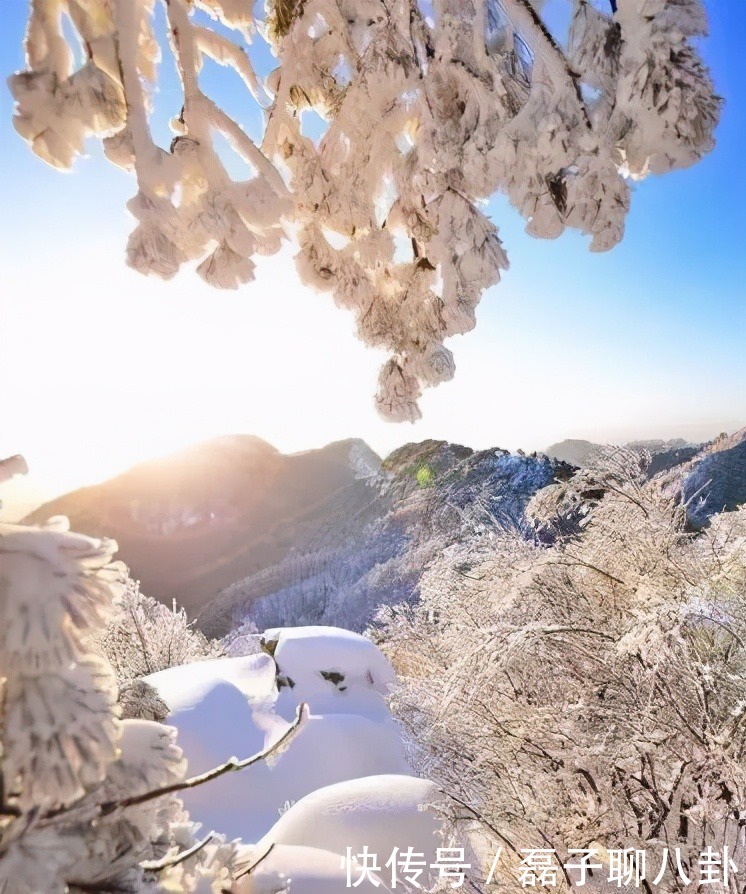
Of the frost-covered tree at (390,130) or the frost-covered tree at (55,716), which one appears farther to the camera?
the frost-covered tree at (390,130)

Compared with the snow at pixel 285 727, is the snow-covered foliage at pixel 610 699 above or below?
above

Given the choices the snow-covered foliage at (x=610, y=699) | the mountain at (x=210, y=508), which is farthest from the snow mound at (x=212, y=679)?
the mountain at (x=210, y=508)

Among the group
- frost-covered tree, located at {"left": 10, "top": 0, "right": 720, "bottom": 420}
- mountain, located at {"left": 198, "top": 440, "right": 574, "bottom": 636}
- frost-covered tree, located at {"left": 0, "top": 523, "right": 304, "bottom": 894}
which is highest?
frost-covered tree, located at {"left": 10, "top": 0, "right": 720, "bottom": 420}

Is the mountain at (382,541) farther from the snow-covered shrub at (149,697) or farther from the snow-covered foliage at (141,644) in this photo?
the snow-covered shrub at (149,697)

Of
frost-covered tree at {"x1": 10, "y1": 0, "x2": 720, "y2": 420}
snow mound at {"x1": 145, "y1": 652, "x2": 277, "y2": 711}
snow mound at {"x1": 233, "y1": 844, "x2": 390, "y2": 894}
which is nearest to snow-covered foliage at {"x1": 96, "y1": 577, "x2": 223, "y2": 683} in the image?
snow mound at {"x1": 145, "y1": 652, "x2": 277, "y2": 711}

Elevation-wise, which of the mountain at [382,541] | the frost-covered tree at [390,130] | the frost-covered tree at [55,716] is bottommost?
the mountain at [382,541]

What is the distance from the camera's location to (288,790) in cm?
466

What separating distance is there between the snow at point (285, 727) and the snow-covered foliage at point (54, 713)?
2894 mm

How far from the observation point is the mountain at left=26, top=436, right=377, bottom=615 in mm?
29266

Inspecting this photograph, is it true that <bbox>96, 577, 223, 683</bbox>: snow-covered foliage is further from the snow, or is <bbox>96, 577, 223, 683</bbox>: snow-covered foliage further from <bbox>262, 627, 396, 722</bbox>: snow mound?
<bbox>262, 627, 396, 722</bbox>: snow mound

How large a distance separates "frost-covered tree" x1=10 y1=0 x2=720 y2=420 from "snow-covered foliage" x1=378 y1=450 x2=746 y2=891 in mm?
2110

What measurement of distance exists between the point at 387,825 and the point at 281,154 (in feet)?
11.2

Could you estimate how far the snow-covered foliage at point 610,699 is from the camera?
2.51m

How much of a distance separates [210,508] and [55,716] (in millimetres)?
32352
